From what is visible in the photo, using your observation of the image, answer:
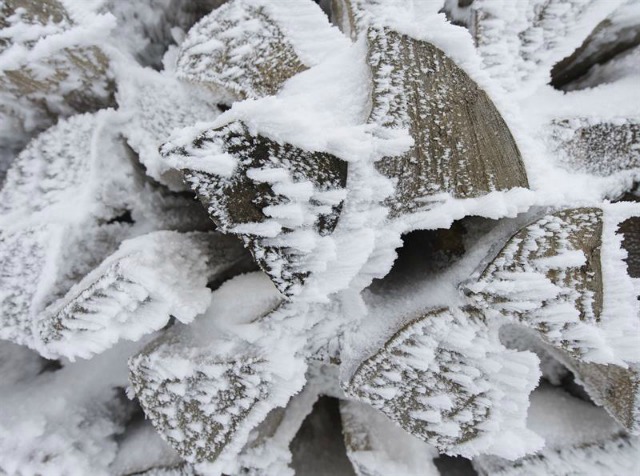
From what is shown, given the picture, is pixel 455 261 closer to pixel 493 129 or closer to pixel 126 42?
pixel 493 129

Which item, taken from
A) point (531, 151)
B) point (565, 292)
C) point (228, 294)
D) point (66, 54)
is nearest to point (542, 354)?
point (565, 292)

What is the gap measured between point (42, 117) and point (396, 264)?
57 centimetres

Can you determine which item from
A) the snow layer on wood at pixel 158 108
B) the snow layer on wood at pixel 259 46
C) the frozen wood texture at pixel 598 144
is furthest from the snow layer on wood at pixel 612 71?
the snow layer on wood at pixel 158 108

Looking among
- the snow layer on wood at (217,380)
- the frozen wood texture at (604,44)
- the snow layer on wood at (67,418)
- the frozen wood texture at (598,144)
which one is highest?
the frozen wood texture at (604,44)

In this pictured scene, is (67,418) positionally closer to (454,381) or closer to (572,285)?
(454,381)

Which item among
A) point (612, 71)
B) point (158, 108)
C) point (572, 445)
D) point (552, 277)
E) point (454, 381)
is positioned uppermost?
point (158, 108)

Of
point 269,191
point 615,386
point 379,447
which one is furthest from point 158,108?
point 615,386

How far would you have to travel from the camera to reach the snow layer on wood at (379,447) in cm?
71

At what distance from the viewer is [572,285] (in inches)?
20.5

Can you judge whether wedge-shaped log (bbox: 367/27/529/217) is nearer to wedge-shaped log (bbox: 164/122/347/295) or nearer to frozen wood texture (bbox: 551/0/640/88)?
wedge-shaped log (bbox: 164/122/347/295)

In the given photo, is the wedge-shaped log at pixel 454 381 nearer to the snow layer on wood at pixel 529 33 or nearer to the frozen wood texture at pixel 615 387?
the frozen wood texture at pixel 615 387

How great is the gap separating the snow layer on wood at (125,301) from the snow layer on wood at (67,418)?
166 millimetres

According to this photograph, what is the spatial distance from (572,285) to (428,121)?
0.84 feet

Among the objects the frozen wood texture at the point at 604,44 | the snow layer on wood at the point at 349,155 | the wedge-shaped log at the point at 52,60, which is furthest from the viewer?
the frozen wood texture at the point at 604,44
